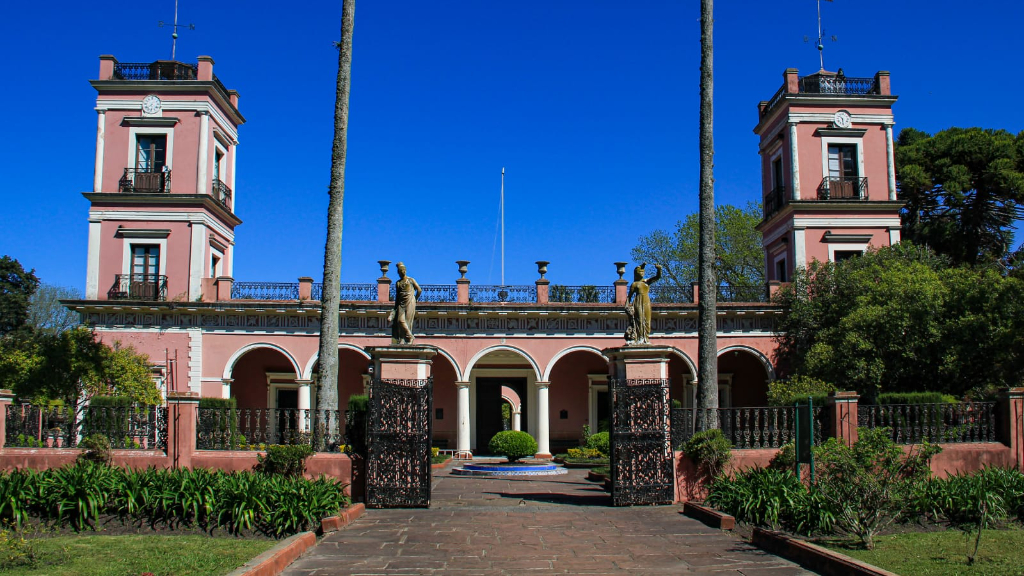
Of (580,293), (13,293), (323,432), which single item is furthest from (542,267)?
(13,293)

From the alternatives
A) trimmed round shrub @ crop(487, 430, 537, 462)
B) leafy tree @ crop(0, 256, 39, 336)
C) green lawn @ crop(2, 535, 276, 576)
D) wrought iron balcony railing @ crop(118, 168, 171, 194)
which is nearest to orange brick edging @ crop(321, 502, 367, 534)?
green lawn @ crop(2, 535, 276, 576)

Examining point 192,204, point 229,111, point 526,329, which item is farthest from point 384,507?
point 229,111

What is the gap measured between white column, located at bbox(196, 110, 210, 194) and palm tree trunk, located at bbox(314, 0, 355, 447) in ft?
Result: 39.5

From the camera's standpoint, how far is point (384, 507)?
10953 mm

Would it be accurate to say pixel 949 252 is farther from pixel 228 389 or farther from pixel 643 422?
pixel 228 389

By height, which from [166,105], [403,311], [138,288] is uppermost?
[166,105]

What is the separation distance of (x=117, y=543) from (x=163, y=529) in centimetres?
84

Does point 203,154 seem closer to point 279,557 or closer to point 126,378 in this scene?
point 126,378

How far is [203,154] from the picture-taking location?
25094 mm

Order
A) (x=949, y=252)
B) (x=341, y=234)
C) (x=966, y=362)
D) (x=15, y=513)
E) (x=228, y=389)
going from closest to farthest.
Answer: (x=15, y=513) < (x=341, y=234) < (x=966, y=362) < (x=228, y=389) < (x=949, y=252)

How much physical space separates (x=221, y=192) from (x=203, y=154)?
1.77m

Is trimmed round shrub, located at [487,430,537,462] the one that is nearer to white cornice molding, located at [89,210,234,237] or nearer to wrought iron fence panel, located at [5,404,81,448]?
wrought iron fence panel, located at [5,404,81,448]

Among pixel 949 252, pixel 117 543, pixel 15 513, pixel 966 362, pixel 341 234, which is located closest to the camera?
pixel 117 543

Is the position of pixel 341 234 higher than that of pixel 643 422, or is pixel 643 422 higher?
pixel 341 234
